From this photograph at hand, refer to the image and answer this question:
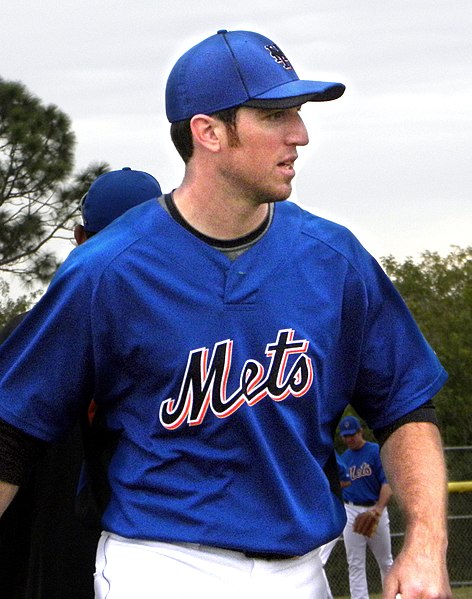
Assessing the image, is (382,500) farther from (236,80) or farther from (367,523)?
(236,80)

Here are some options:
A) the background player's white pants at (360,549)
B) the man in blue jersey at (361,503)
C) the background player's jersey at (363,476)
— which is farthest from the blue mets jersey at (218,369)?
the background player's white pants at (360,549)

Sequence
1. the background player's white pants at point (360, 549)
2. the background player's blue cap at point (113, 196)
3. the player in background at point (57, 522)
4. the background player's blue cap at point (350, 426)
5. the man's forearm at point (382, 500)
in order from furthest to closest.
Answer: the background player's white pants at point (360, 549) < the background player's blue cap at point (350, 426) < the man's forearm at point (382, 500) < the background player's blue cap at point (113, 196) < the player in background at point (57, 522)

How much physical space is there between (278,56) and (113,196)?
53.5 inches

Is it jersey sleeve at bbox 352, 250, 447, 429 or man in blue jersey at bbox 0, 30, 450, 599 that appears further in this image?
jersey sleeve at bbox 352, 250, 447, 429

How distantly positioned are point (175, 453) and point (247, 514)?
8.6 inches

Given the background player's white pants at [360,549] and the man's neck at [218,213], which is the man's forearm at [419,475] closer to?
the man's neck at [218,213]

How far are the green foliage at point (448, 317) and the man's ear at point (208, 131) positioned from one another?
3748 cm

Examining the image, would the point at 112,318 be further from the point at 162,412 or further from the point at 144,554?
the point at 144,554

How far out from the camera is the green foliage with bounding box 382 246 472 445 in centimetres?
4197

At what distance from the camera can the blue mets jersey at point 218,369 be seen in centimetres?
331

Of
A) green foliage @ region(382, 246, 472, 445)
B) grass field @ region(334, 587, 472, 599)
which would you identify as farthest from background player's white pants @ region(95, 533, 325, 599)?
green foliage @ region(382, 246, 472, 445)

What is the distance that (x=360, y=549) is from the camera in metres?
16.5

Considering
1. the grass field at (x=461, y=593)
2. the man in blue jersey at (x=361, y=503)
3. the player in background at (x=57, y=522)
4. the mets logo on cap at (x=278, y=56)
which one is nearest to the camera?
the mets logo on cap at (x=278, y=56)

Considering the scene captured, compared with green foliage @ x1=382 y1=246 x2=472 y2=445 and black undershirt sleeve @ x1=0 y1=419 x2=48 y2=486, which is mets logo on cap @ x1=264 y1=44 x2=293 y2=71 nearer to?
black undershirt sleeve @ x1=0 y1=419 x2=48 y2=486
